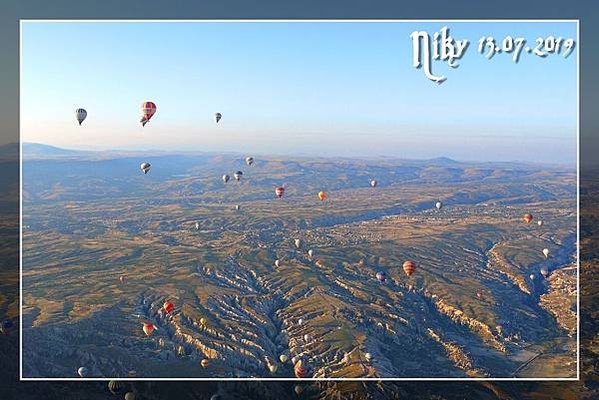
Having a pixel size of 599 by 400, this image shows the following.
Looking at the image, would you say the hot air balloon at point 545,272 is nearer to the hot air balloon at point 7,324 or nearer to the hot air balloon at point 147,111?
the hot air balloon at point 147,111

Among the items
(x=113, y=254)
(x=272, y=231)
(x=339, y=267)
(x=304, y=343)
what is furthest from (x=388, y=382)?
(x=272, y=231)

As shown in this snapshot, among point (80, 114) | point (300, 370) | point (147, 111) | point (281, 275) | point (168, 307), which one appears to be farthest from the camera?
point (281, 275)

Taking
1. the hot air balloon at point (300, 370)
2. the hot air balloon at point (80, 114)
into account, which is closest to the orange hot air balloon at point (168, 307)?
the hot air balloon at point (300, 370)

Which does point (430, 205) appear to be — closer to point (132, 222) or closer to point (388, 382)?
point (132, 222)

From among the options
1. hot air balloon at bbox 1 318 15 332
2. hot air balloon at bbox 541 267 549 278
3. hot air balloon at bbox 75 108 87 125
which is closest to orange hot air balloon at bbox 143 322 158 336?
hot air balloon at bbox 1 318 15 332

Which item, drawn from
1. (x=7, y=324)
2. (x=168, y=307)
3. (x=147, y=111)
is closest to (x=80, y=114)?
(x=147, y=111)

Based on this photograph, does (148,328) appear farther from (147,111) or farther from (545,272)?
(545,272)
